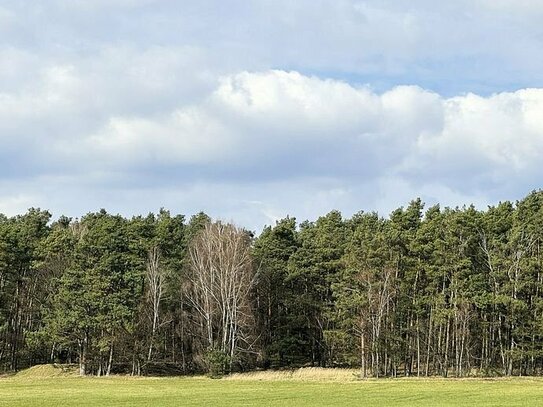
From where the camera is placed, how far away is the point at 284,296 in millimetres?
94812

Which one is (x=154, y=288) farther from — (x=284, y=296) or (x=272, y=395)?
(x=272, y=395)

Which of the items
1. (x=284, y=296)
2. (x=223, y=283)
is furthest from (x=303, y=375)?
(x=284, y=296)

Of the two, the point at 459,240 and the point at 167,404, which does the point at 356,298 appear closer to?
the point at 459,240

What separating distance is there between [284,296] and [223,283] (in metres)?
12.1

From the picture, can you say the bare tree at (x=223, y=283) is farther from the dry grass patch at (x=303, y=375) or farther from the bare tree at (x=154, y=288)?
the dry grass patch at (x=303, y=375)

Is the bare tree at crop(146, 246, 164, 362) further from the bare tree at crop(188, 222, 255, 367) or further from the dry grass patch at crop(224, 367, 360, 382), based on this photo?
the dry grass patch at crop(224, 367, 360, 382)

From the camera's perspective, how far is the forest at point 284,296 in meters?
80.9

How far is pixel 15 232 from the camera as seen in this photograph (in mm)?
92312

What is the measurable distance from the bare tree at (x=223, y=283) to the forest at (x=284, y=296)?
0.58 feet

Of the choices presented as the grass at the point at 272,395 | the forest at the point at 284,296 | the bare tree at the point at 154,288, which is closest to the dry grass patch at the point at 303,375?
the forest at the point at 284,296

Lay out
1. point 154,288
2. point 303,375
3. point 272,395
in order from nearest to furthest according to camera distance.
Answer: point 272,395
point 303,375
point 154,288

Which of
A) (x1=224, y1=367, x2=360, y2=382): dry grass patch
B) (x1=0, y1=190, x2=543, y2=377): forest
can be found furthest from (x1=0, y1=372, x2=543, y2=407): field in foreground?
(x1=0, y1=190, x2=543, y2=377): forest

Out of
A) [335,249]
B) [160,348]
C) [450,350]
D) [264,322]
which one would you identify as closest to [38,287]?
[160,348]

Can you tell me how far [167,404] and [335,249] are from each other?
51385mm
